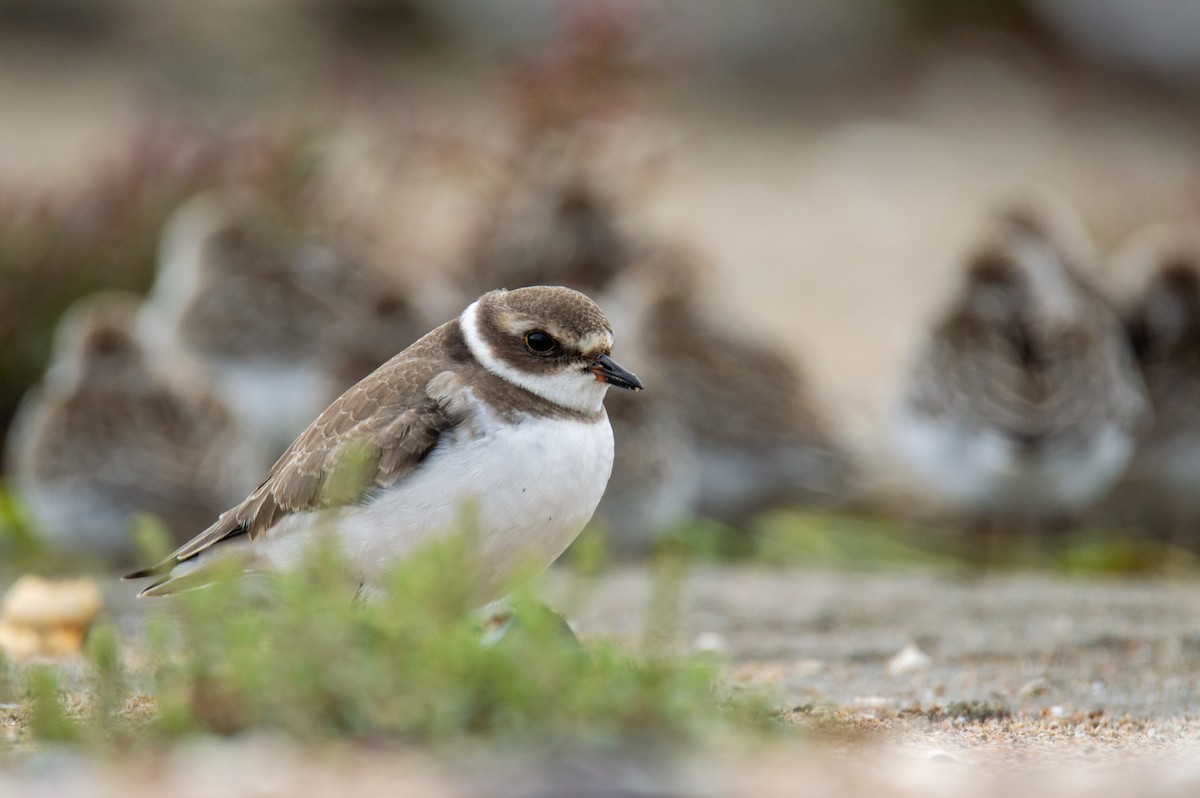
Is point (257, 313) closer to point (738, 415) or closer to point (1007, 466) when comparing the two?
point (738, 415)

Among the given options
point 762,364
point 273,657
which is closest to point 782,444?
point 762,364

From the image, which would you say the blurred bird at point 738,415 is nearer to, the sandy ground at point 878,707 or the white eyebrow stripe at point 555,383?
the sandy ground at point 878,707

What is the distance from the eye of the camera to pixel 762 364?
9672 mm

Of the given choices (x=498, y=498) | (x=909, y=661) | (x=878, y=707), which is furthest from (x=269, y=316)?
(x=878, y=707)

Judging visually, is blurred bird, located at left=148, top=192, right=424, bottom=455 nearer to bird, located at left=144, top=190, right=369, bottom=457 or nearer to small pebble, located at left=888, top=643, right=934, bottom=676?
bird, located at left=144, top=190, right=369, bottom=457

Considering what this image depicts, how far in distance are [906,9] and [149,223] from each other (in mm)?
A: 15504

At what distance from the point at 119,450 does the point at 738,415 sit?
12.0ft

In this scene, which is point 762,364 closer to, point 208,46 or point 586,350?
point 586,350

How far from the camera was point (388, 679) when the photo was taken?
3.27m

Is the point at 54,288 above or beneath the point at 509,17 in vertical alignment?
beneath

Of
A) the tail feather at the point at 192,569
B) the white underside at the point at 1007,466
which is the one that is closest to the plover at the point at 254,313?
the white underside at the point at 1007,466

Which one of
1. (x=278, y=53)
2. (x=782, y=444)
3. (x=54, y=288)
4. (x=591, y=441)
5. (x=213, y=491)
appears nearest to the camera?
(x=591, y=441)

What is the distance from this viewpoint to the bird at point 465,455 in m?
4.42

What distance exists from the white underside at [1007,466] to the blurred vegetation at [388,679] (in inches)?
176
